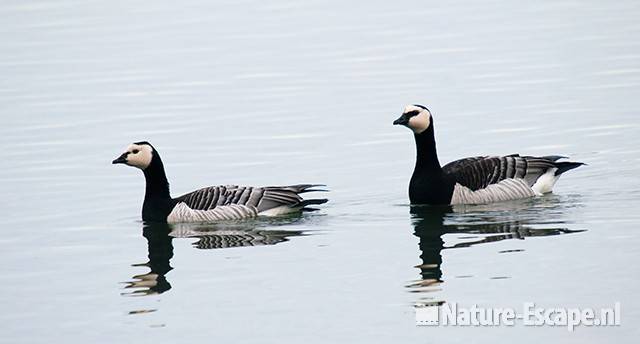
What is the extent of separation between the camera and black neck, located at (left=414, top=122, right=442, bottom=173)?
22828 millimetres

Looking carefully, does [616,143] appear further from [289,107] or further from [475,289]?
[475,289]

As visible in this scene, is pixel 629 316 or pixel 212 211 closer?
pixel 629 316

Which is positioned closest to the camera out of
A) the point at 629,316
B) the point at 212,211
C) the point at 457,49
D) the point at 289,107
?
the point at 629,316

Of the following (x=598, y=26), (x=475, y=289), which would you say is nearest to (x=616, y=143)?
(x=475, y=289)

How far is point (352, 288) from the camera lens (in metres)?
17.4

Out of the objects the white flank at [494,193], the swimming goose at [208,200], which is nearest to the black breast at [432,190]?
the white flank at [494,193]

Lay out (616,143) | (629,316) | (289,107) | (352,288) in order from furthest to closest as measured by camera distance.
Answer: (289,107) < (616,143) < (352,288) < (629,316)

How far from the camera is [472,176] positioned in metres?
22.7

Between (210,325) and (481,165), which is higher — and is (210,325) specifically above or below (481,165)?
below

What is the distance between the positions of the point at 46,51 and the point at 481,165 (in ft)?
74.7

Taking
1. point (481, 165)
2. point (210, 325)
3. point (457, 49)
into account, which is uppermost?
point (457, 49)

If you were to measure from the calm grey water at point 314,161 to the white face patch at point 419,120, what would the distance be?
1209 millimetres

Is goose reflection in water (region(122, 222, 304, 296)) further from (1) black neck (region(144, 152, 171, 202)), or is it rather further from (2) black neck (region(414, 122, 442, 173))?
(2) black neck (region(414, 122, 442, 173))

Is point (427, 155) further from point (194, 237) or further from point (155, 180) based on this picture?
point (155, 180)
